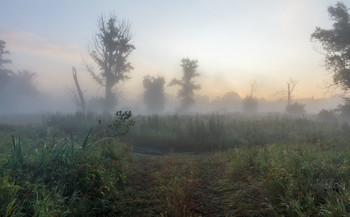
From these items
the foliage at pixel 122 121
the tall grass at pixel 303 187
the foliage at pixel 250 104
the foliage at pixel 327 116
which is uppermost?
the foliage at pixel 250 104

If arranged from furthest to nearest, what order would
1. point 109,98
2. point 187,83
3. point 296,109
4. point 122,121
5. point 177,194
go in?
point 187,83
point 296,109
point 109,98
point 122,121
point 177,194

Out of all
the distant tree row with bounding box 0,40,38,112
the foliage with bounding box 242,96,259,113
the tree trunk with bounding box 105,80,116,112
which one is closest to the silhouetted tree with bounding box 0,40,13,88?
the distant tree row with bounding box 0,40,38,112

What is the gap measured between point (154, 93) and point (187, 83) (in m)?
6.90

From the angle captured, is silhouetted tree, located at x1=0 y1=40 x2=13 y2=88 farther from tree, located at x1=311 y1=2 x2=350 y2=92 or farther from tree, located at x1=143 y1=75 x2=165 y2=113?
tree, located at x1=311 y1=2 x2=350 y2=92

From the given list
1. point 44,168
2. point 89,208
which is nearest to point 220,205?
point 89,208

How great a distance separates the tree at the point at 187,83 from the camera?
127 ft

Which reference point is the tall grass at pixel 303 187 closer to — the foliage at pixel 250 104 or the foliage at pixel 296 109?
the foliage at pixel 296 109

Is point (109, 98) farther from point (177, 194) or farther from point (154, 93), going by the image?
point (177, 194)

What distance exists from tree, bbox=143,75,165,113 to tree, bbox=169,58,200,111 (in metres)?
3.02

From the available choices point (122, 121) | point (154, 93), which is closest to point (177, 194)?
point (122, 121)

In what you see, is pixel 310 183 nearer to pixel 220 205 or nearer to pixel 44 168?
pixel 220 205

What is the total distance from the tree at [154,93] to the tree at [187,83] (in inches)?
119

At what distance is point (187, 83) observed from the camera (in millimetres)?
39375

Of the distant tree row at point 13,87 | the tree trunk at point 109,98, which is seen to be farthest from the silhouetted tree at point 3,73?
the tree trunk at point 109,98
